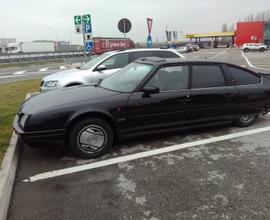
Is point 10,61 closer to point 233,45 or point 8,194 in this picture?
point 8,194

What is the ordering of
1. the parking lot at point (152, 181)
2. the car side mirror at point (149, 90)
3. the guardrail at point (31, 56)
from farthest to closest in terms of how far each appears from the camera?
the guardrail at point (31, 56)
the car side mirror at point (149, 90)
the parking lot at point (152, 181)

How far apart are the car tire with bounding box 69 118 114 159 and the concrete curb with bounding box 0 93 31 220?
85 centimetres

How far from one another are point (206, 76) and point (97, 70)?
12.1 ft

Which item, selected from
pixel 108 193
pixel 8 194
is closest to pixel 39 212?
pixel 8 194

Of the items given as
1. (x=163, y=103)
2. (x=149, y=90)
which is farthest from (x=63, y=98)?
(x=163, y=103)

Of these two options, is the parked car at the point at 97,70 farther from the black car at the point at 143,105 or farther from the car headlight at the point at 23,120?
the car headlight at the point at 23,120

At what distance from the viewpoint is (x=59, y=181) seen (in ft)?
11.2

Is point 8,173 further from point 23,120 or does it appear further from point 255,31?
point 255,31

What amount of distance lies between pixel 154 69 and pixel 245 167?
6.80 ft

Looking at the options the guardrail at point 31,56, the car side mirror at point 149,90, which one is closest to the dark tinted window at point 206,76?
the car side mirror at point 149,90

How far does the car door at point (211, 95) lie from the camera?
468 cm

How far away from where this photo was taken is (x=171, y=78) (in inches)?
180

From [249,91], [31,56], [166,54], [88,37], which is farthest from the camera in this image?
[31,56]

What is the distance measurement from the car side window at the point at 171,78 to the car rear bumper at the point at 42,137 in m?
1.62
